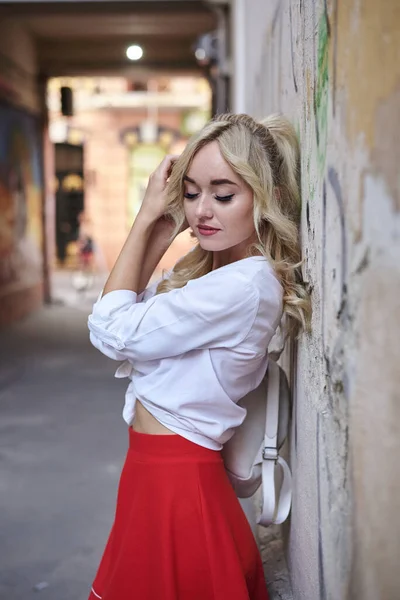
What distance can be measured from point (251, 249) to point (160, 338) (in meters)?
0.37

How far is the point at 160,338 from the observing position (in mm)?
1791

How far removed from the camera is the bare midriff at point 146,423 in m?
1.92

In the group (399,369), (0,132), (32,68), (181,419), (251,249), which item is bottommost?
(181,419)

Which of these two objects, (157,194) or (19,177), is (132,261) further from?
(19,177)

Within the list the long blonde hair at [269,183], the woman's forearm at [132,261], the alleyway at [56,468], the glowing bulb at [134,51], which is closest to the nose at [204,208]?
the long blonde hair at [269,183]

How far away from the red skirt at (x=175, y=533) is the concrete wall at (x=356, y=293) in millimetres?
315

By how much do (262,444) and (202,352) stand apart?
400mm

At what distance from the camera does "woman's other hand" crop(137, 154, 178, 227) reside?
204 centimetres

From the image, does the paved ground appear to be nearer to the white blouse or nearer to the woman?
the woman

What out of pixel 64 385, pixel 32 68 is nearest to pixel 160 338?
pixel 64 385

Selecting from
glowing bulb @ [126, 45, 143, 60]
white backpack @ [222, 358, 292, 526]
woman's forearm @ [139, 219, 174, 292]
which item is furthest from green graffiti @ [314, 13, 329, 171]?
glowing bulb @ [126, 45, 143, 60]

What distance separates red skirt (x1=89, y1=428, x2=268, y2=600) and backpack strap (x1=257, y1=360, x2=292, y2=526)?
0.12 metres

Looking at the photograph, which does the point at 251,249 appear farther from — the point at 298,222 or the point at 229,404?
the point at 229,404

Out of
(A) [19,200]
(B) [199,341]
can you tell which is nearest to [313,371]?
(B) [199,341]
